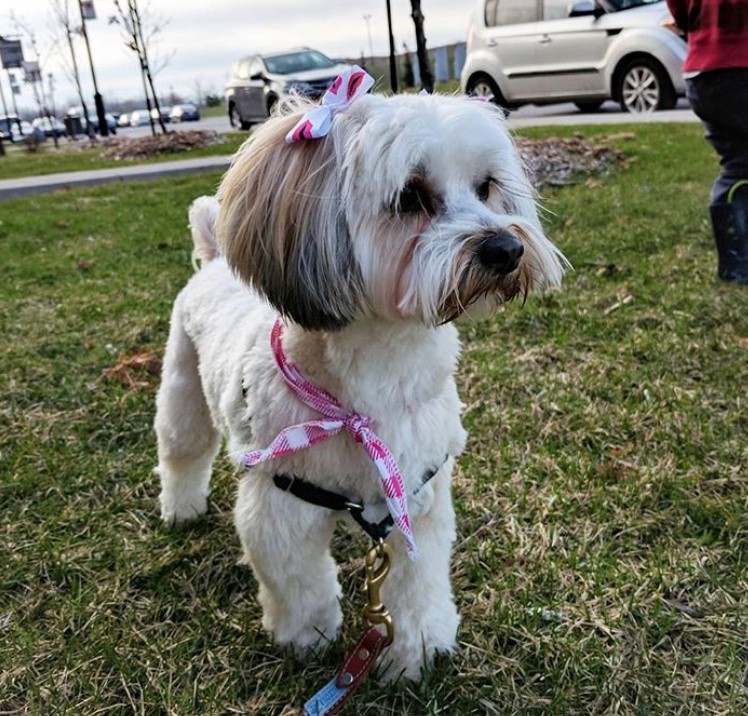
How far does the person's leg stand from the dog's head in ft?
10.3

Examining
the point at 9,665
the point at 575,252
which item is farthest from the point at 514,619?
the point at 575,252

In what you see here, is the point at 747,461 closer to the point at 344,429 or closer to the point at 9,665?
the point at 344,429

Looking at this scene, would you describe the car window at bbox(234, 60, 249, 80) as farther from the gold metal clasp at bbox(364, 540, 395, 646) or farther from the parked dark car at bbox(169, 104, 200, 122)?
the parked dark car at bbox(169, 104, 200, 122)

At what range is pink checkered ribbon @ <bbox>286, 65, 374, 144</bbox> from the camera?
1836 mm

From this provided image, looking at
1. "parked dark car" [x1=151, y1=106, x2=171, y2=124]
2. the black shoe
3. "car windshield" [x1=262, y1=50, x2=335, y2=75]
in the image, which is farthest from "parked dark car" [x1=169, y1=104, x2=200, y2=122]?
the black shoe

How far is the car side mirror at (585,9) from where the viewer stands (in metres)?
11.8

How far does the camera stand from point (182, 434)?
3.00 metres

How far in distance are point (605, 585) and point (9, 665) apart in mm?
1922

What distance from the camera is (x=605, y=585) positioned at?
2617mm

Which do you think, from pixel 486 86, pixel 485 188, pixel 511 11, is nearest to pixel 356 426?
pixel 485 188

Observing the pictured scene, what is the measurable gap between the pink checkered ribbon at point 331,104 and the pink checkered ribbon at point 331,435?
0.63 m

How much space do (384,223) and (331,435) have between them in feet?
1.88

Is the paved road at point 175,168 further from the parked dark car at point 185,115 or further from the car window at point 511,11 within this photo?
the parked dark car at point 185,115

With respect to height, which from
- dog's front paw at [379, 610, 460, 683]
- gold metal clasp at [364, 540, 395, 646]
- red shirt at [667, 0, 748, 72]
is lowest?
dog's front paw at [379, 610, 460, 683]
